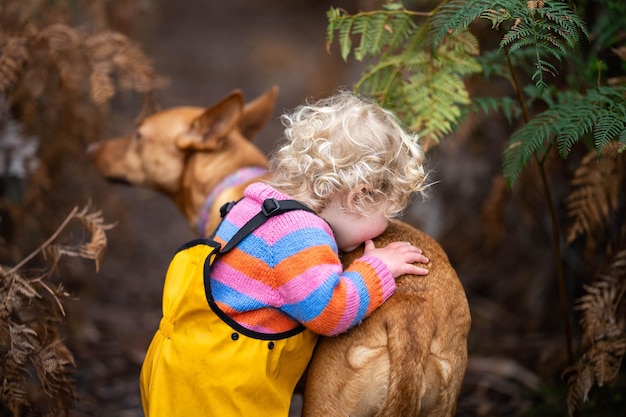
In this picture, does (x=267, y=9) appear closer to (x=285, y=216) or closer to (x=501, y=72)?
(x=501, y=72)

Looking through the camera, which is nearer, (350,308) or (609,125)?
(350,308)

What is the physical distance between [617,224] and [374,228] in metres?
1.86

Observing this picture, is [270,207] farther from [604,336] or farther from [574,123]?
[604,336]

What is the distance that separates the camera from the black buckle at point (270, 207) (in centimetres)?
253

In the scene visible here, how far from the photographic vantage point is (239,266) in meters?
2.58

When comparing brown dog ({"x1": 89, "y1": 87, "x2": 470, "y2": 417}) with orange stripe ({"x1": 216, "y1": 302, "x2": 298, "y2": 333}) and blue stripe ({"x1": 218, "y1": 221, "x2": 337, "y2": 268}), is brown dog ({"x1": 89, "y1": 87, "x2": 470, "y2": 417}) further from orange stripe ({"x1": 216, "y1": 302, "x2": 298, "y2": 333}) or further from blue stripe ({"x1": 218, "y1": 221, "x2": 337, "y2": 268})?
blue stripe ({"x1": 218, "y1": 221, "x2": 337, "y2": 268})

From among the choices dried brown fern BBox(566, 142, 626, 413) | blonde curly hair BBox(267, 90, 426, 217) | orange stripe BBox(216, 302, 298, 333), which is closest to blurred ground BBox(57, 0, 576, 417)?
dried brown fern BBox(566, 142, 626, 413)

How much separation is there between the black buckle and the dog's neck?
130cm

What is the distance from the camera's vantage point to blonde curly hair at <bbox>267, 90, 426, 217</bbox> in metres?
2.57

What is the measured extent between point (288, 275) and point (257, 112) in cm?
219

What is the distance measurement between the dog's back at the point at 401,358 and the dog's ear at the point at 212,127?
1792mm

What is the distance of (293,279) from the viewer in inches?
97.0

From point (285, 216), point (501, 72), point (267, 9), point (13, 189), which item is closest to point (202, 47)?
point (267, 9)

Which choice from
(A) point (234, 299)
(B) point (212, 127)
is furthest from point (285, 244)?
(B) point (212, 127)
